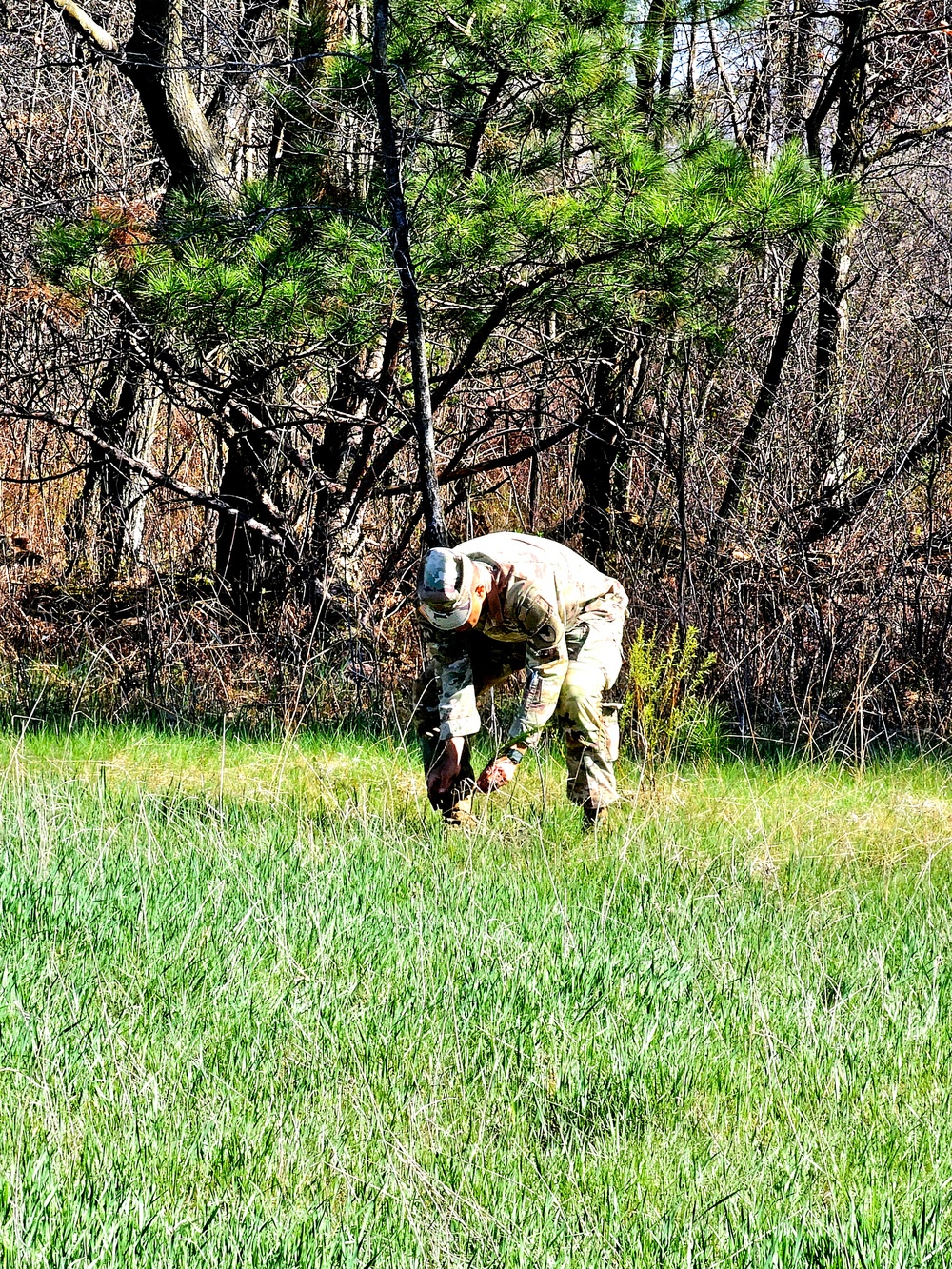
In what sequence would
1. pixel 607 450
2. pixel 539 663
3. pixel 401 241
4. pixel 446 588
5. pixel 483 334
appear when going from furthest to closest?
pixel 607 450 < pixel 483 334 < pixel 401 241 < pixel 539 663 < pixel 446 588

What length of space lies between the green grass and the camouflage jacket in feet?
1.62

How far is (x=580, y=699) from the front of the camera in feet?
17.5

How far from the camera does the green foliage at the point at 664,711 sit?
Answer: 6008 millimetres

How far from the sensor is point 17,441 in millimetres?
10664

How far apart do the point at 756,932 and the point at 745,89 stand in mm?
6750

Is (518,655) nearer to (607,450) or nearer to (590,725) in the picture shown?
(590,725)

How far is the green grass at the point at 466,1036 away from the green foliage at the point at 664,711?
0.69m

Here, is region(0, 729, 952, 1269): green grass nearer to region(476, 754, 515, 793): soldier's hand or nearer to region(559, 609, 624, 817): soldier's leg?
region(559, 609, 624, 817): soldier's leg

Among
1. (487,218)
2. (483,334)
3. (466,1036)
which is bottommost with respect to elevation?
(466,1036)

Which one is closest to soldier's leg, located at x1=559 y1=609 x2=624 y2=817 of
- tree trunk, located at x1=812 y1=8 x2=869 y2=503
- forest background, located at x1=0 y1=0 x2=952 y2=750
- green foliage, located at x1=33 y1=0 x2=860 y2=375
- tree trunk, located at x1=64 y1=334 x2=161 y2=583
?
forest background, located at x1=0 y1=0 x2=952 y2=750

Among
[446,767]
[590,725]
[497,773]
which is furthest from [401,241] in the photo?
[497,773]

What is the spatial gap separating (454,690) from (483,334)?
8.86 ft

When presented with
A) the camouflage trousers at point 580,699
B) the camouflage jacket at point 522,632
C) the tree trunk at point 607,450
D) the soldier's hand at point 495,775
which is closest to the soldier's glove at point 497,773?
the soldier's hand at point 495,775

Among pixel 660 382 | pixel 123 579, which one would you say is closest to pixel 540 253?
pixel 660 382
